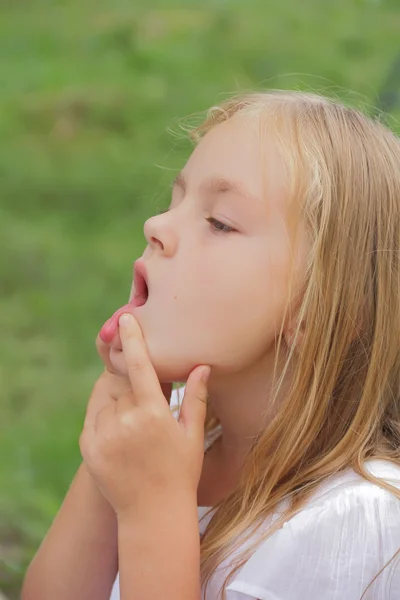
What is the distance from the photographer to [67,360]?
265 cm

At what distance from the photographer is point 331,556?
1.20 m

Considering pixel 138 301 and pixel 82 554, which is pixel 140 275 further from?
pixel 82 554

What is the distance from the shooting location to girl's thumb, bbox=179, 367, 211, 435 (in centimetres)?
128

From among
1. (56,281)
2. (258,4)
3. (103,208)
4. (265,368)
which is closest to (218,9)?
(258,4)

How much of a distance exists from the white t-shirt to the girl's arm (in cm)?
31

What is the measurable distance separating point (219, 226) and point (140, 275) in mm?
138

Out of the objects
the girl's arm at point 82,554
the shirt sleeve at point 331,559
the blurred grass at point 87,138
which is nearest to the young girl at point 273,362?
the shirt sleeve at point 331,559

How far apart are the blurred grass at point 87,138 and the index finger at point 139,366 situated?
3.07 feet

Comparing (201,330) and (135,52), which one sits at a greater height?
(135,52)

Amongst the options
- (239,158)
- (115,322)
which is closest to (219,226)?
(239,158)

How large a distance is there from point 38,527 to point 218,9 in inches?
99.3

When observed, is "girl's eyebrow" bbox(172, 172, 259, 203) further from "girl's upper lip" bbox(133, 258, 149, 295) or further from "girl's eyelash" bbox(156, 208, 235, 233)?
"girl's upper lip" bbox(133, 258, 149, 295)

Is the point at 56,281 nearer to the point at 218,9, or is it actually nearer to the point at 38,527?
the point at 38,527

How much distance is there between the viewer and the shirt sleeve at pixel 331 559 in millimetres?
1196
